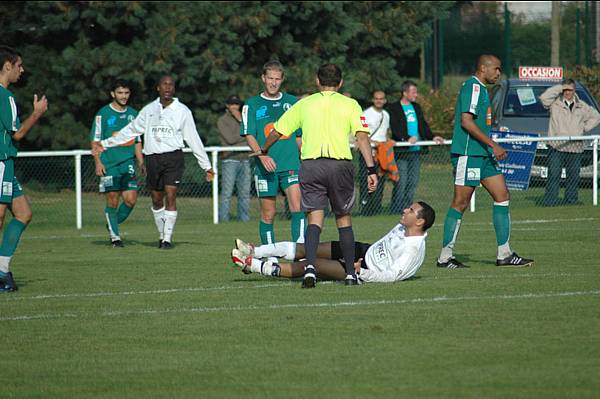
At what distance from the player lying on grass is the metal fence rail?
896 cm

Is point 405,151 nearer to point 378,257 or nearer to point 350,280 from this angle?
point 378,257

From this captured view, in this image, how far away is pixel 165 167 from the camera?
16141 millimetres

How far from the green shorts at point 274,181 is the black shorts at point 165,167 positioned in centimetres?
242

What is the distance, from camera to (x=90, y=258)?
1543 cm

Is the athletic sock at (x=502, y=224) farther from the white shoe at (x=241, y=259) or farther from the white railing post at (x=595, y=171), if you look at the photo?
the white railing post at (x=595, y=171)

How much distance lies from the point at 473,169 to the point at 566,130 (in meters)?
9.56

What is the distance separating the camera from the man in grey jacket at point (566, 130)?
2147 centimetres

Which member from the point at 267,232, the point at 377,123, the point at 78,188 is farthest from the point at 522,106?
the point at 267,232

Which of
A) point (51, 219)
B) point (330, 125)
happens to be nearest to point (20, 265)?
point (330, 125)

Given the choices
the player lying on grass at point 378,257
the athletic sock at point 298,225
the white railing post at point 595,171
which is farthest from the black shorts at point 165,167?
the white railing post at point 595,171

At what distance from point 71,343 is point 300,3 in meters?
19.4

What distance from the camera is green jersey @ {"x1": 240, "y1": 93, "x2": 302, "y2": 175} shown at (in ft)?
45.8

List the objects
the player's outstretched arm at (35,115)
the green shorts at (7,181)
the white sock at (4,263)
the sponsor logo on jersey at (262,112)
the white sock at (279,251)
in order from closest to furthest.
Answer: the player's outstretched arm at (35,115) → the green shorts at (7,181) → the white sock at (4,263) → the white sock at (279,251) → the sponsor logo on jersey at (262,112)

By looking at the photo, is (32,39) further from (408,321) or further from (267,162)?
(408,321)
